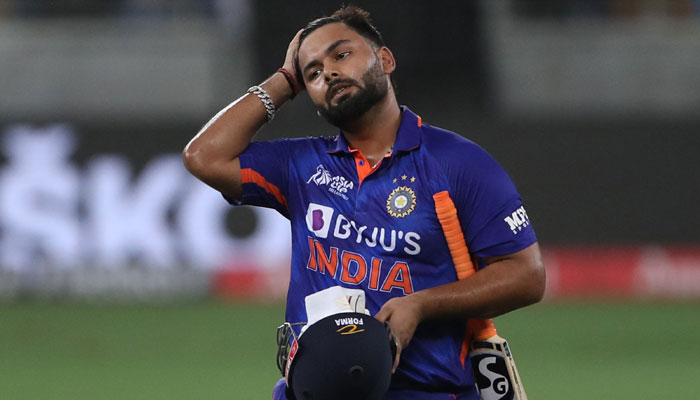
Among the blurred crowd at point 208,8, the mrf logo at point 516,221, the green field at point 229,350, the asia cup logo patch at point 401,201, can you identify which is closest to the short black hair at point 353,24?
the asia cup logo patch at point 401,201

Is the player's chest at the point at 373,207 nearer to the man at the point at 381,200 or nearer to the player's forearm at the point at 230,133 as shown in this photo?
the man at the point at 381,200

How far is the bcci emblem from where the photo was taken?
3.45 metres

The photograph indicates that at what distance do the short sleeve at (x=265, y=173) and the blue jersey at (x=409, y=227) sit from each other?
3 centimetres

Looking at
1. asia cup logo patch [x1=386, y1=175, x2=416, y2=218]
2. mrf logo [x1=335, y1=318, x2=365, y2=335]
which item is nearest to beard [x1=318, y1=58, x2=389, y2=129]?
asia cup logo patch [x1=386, y1=175, x2=416, y2=218]

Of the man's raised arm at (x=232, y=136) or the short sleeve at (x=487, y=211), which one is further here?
the man's raised arm at (x=232, y=136)

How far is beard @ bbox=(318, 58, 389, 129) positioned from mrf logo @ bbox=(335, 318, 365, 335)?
0.70 m

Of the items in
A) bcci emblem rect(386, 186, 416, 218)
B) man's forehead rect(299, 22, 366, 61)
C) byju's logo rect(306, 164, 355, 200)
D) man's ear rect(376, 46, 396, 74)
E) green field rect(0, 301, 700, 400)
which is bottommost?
green field rect(0, 301, 700, 400)

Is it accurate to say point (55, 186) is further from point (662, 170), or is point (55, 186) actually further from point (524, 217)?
point (524, 217)

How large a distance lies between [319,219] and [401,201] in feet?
0.98

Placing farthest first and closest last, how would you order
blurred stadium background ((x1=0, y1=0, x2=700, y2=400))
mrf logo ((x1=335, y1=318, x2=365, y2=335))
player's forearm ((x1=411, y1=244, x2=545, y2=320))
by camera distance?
blurred stadium background ((x1=0, y1=0, x2=700, y2=400)), player's forearm ((x1=411, y1=244, x2=545, y2=320)), mrf logo ((x1=335, y1=318, x2=365, y2=335))

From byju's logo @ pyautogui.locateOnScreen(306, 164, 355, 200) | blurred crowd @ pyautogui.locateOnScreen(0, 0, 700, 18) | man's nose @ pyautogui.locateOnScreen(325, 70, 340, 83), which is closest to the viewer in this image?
man's nose @ pyautogui.locateOnScreen(325, 70, 340, 83)

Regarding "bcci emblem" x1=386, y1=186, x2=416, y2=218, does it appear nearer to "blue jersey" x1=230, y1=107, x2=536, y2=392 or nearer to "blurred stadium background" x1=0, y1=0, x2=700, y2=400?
"blue jersey" x1=230, y1=107, x2=536, y2=392

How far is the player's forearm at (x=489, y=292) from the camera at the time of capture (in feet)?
11.0

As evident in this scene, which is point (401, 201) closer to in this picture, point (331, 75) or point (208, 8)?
point (331, 75)
